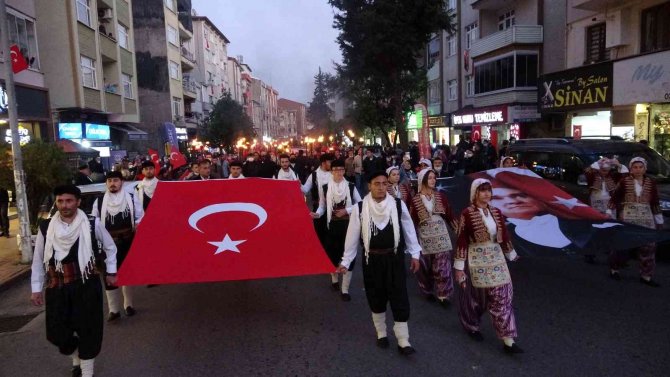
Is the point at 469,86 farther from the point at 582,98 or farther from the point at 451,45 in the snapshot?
the point at 582,98

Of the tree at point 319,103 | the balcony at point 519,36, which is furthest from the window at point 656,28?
the tree at point 319,103

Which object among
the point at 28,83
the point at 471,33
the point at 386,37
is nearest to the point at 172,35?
the point at 386,37

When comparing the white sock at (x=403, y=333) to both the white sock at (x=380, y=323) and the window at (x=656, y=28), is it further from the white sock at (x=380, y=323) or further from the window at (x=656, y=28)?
the window at (x=656, y=28)

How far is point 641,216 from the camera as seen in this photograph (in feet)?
22.7

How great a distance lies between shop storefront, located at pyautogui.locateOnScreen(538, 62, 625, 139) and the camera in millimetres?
18141

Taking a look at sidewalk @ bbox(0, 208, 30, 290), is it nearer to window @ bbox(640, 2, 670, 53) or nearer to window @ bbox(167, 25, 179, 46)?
window @ bbox(640, 2, 670, 53)

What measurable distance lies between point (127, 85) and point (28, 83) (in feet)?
37.9

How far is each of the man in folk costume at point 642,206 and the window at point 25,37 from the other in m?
19.1

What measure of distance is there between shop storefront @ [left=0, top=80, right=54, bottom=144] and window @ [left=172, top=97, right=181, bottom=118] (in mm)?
19748

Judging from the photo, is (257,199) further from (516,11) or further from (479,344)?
(516,11)

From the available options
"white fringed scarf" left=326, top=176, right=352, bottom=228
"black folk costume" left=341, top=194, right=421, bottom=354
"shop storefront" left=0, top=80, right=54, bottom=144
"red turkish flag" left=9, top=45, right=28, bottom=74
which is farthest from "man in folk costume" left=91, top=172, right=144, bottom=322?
"shop storefront" left=0, top=80, right=54, bottom=144

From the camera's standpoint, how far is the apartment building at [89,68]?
21344 mm

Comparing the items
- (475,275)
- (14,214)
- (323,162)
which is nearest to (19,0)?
(14,214)

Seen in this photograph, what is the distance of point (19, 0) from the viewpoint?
56.9ft
